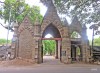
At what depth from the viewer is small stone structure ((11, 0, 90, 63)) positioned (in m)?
32.9

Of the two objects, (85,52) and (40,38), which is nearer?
(40,38)

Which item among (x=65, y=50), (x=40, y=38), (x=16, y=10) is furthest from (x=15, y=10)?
(x=65, y=50)

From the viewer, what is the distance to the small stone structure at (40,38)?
32906 mm

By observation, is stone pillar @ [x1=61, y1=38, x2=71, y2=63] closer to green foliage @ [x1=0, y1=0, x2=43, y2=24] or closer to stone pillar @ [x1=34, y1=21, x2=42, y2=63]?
stone pillar @ [x1=34, y1=21, x2=42, y2=63]

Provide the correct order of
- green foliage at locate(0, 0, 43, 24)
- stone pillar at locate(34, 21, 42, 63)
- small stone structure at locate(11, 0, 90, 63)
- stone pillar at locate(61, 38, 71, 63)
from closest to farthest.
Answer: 1. stone pillar at locate(34, 21, 42, 63)
2. stone pillar at locate(61, 38, 71, 63)
3. small stone structure at locate(11, 0, 90, 63)
4. green foliage at locate(0, 0, 43, 24)

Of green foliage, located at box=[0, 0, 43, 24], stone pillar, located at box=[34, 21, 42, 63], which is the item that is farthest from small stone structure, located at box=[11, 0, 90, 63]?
green foliage, located at box=[0, 0, 43, 24]

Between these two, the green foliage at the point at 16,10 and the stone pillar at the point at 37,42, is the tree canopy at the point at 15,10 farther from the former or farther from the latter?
the stone pillar at the point at 37,42

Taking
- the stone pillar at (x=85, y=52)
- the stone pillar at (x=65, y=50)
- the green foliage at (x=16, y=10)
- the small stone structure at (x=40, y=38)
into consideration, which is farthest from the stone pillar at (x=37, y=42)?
the green foliage at (x=16, y=10)

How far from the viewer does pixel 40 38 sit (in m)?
33.0

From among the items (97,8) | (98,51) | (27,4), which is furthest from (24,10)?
(97,8)

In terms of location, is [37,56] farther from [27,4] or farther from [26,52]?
[27,4]

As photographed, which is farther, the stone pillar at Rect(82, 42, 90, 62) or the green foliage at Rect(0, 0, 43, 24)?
the green foliage at Rect(0, 0, 43, 24)

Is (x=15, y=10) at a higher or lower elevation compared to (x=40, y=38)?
higher

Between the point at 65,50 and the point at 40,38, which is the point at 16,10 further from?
the point at 65,50
